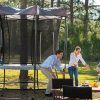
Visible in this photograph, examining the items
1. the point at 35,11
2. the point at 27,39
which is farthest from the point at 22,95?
the point at 27,39

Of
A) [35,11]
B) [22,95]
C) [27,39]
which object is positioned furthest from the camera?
[27,39]

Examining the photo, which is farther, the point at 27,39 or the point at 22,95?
the point at 27,39

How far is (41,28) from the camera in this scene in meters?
18.0

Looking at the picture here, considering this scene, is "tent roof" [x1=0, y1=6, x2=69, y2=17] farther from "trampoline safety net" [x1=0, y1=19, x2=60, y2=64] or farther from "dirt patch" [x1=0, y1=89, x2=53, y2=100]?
"dirt patch" [x1=0, y1=89, x2=53, y2=100]

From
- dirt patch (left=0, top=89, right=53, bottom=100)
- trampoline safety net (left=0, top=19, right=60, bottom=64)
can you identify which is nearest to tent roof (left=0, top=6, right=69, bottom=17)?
trampoline safety net (left=0, top=19, right=60, bottom=64)

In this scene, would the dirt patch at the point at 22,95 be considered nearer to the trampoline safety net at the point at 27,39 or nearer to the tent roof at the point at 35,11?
the trampoline safety net at the point at 27,39

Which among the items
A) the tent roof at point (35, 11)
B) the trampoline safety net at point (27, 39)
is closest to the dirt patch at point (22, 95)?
the trampoline safety net at point (27, 39)

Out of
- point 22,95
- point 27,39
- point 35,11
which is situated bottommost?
point 22,95

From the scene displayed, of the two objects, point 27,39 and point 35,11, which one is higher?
point 35,11

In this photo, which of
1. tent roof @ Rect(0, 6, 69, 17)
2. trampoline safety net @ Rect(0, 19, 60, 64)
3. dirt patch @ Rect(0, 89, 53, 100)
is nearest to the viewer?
dirt patch @ Rect(0, 89, 53, 100)

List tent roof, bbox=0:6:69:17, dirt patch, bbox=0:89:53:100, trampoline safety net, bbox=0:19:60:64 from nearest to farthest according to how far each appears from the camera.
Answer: dirt patch, bbox=0:89:53:100 → tent roof, bbox=0:6:69:17 → trampoline safety net, bbox=0:19:60:64

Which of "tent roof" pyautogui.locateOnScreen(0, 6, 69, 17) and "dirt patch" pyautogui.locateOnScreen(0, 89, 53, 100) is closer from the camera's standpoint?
"dirt patch" pyautogui.locateOnScreen(0, 89, 53, 100)

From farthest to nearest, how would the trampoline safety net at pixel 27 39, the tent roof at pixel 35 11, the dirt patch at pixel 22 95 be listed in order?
the trampoline safety net at pixel 27 39 → the tent roof at pixel 35 11 → the dirt patch at pixel 22 95

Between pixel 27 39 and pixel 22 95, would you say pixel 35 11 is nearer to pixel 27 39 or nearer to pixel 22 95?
pixel 22 95
